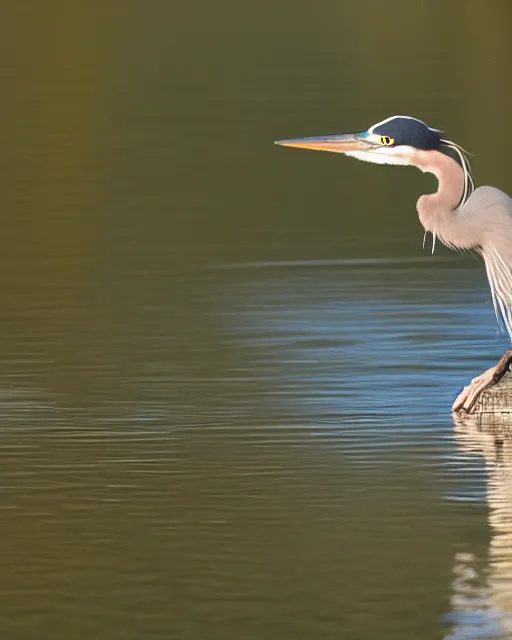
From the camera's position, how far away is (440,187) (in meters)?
12.9

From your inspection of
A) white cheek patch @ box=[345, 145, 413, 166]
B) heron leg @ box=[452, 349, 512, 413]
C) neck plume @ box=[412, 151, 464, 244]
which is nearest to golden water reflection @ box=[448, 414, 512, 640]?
heron leg @ box=[452, 349, 512, 413]

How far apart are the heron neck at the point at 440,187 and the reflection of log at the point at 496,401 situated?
3.10 feet

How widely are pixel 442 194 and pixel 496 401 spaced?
1174 mm

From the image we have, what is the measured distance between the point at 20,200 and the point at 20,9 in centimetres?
3640

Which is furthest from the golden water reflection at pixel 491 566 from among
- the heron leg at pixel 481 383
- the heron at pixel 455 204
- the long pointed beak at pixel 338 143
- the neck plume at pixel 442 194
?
the long pointed beak at pixel 338 143

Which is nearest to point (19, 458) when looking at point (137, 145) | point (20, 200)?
point (20, 200)

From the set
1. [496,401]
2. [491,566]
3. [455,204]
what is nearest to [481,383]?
[496,401]

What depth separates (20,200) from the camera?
79.8ft

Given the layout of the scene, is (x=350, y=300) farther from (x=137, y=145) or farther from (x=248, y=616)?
(x=137, y=145)

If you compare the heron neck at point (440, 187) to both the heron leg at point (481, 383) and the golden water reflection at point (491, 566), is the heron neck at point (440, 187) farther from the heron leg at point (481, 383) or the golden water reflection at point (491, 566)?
the golden water reflection at point (491, 566)

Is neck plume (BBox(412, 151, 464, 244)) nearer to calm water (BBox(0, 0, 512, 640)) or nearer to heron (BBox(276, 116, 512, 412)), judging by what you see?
heron (BBox(276, 116, 512, 412))

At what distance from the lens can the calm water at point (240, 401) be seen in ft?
30.2

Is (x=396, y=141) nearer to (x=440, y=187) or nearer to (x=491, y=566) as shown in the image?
(x=440, y=187)

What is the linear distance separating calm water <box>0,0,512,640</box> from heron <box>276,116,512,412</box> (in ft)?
2.66
